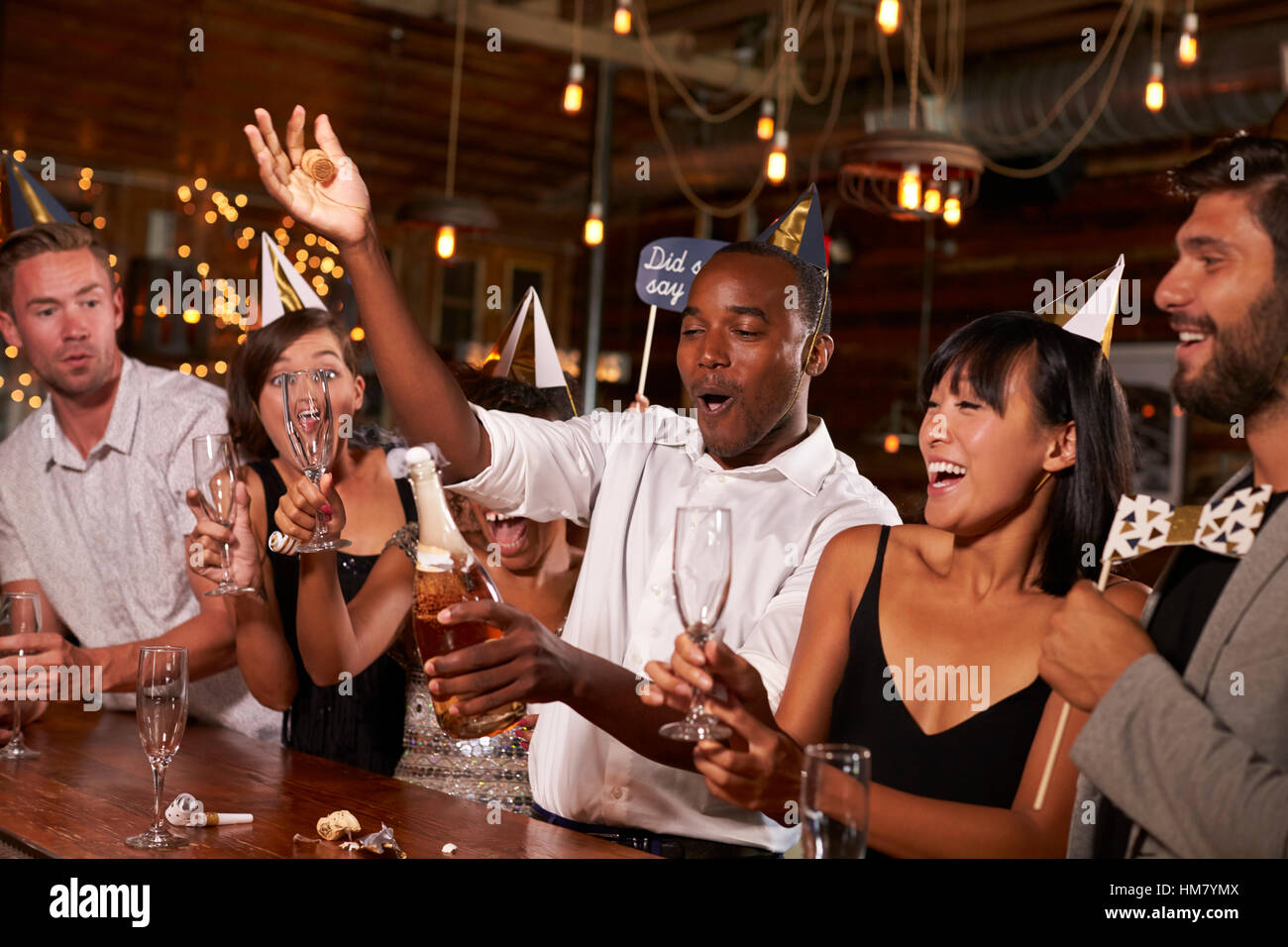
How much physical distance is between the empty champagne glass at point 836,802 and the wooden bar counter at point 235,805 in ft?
1.74

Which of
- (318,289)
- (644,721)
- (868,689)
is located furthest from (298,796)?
(318,289)

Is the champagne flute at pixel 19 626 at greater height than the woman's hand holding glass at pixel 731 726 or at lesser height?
lesser

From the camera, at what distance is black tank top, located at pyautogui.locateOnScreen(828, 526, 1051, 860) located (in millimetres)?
1600

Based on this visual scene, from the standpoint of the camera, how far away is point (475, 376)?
2590 mm

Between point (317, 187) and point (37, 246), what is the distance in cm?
138

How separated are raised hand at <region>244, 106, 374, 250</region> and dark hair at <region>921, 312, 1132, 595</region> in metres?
0.82

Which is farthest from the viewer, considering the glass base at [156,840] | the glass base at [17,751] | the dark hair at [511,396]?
the dark hair at [511,396]

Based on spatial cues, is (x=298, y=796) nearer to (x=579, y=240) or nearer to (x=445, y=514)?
(x=445, y=514)

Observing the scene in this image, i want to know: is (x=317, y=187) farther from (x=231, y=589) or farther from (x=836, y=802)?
(x=836, y=802)

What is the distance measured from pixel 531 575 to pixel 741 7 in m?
4.71

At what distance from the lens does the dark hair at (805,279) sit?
2008 mm

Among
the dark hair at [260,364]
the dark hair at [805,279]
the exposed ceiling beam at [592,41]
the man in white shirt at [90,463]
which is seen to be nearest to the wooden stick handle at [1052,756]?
the dark hair at [805,279]

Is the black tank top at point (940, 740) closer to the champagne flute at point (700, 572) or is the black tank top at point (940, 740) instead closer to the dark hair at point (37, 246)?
the champagne flute at point (700, 572)

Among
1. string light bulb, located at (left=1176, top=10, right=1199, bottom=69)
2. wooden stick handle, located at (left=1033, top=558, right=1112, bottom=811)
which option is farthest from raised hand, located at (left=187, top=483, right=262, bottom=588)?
string light bulb, located at (left=1176, top=10, right=1199, bottom=69)
